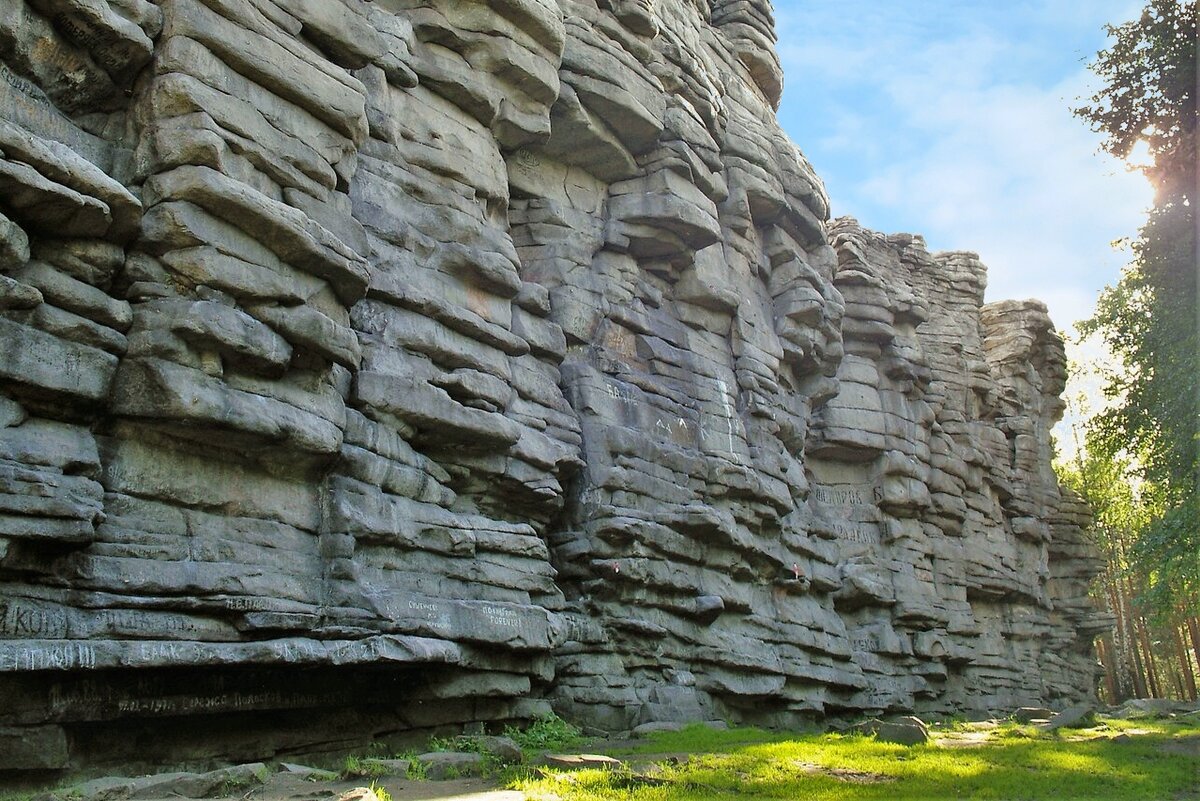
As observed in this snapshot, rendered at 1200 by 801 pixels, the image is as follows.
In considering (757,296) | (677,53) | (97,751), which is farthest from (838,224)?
(97,751)

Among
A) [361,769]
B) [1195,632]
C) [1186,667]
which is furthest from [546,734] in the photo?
[1186,667]

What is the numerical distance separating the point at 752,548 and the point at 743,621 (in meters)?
1.63

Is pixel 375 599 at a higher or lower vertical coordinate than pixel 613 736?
higher

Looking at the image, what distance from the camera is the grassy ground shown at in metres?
11.2

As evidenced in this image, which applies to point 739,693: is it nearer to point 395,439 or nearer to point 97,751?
point 395,439

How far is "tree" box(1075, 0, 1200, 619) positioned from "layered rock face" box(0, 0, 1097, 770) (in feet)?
25.5

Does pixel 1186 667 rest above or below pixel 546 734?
above

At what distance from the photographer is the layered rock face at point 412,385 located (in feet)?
35.3

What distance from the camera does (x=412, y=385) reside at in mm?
15250

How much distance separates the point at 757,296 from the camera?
27672 millimetres

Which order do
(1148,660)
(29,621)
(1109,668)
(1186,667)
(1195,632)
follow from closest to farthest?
1. (29,621)
2. (1195,632)
3. (1186,667)
4. (1148,660)
5. (1109,668)

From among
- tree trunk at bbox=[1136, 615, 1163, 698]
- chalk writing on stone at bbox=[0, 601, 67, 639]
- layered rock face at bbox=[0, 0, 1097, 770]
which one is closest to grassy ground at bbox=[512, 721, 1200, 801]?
layered rock face at bbox=[0, 0, 1097, 770]

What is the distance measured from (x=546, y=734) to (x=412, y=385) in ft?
19.1

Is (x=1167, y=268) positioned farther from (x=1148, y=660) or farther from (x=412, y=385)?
(x=1148, y=660)
